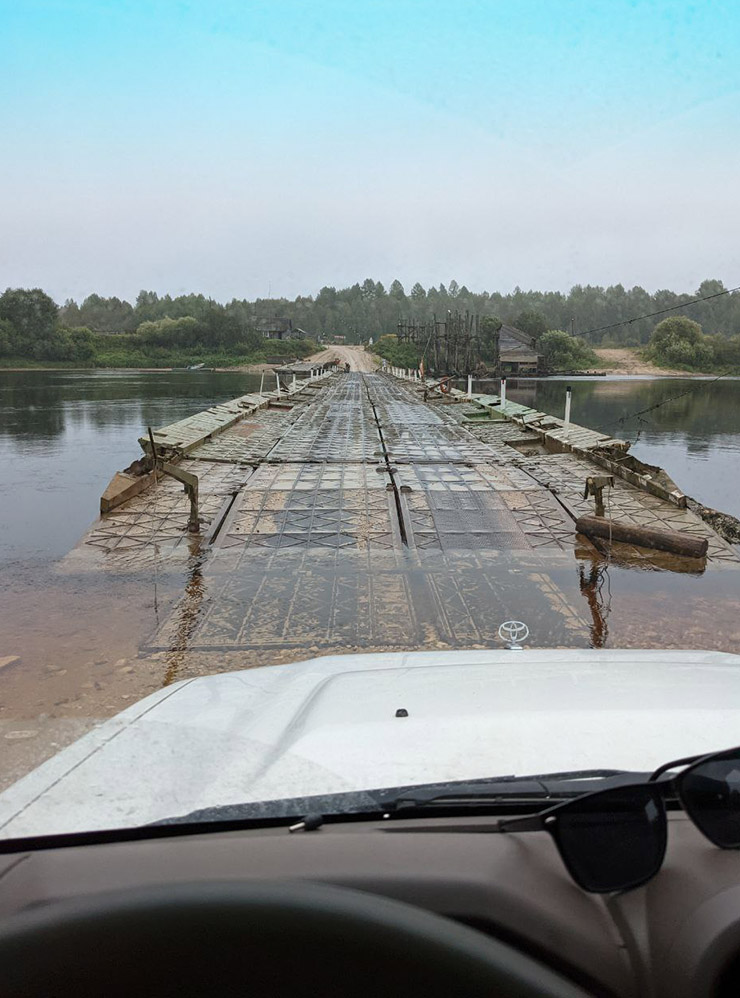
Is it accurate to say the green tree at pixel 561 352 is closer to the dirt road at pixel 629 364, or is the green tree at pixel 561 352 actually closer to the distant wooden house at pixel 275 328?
the dirt road at pixel 629 364

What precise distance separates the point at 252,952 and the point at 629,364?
285 ft

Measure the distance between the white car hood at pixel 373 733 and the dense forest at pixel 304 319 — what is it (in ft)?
→ 90.3

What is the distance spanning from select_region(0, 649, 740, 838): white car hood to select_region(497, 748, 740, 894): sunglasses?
41 centimetres

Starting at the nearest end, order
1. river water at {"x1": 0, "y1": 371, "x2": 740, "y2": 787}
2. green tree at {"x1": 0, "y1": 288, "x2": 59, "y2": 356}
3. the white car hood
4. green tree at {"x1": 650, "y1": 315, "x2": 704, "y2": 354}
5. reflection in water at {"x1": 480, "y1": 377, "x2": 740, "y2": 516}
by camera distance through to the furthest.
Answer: the white car hood < river water at {"x1": 0, "y1": 371, "x2": 740, "y2": 787} < reflection in water at {"x1": 480, "y1": 377, "x2": 740, "y2": 516} < green tree at {"x1": 0, "y1": 288, "x2": 59, "y2": 356} < green tree at {"x1": 650, "y1": 315, "x2": 704, "y2": 354}

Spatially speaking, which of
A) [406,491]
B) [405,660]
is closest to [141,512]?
[406,491]

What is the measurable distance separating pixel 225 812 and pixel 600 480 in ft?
29.3

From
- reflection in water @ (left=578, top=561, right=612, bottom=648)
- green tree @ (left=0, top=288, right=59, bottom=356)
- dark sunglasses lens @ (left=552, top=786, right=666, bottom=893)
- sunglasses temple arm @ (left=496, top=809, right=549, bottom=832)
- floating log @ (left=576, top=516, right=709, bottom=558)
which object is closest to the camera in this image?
dark sunglasses lens @ (left=552, top=786, right=666, bottom=893)

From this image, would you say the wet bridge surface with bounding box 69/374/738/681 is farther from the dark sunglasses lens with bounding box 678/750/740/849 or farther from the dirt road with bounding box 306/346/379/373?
the dirt road with bounding box 306/346/379/373

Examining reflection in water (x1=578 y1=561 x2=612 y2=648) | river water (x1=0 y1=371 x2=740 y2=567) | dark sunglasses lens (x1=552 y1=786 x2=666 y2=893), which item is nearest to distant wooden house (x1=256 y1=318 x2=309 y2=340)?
river water (x1=0 y1=371 x2=740 y2=567)

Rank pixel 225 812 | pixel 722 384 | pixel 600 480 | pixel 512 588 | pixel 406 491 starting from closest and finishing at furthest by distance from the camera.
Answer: pixel 225 812
pixel 512 588
pixel 600 480
pixel 406 491
pixel 722 384

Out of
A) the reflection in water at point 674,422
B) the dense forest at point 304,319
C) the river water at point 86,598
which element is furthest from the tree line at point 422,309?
the river water at point 86,598

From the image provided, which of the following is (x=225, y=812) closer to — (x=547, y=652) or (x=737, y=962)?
(x=737, y=962)

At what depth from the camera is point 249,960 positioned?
1.05 m

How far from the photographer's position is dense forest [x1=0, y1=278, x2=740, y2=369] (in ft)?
227
